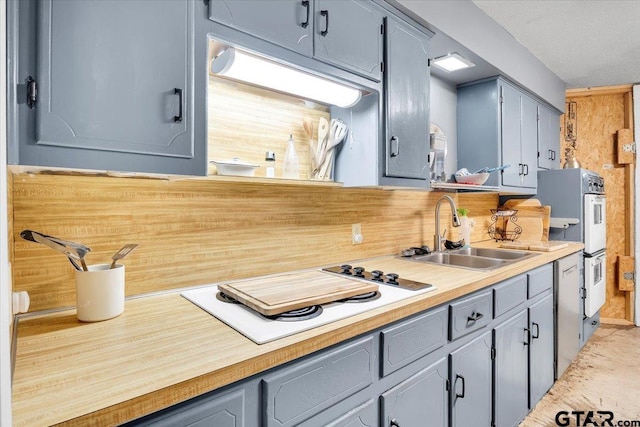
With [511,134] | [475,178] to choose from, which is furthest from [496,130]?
[475,178]

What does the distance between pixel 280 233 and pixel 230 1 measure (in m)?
0.96

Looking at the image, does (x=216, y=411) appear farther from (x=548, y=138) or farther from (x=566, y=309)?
(x=548, y=138)

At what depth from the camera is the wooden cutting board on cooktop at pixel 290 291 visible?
1.10 metres

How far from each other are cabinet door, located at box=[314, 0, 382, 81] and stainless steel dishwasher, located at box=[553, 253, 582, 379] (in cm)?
197

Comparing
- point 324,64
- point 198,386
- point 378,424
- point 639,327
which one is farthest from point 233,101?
point 639,327

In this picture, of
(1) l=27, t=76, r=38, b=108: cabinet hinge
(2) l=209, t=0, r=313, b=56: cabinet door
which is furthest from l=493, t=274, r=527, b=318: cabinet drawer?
(1) l=27, t=76, r=38, b=108: cabinet hinge

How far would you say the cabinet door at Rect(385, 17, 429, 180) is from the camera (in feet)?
5.73

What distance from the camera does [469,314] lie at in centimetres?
158

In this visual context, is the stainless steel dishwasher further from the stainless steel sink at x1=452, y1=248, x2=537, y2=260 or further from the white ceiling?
the white ceiling

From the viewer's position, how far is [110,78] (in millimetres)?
936

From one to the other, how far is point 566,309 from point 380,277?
1.93 m

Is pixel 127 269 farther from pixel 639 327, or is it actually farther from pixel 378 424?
pixel 639 327

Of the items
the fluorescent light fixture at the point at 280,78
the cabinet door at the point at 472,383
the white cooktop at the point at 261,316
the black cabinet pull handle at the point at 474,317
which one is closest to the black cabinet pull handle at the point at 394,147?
the fluorescent light fixture at the point at 280,78

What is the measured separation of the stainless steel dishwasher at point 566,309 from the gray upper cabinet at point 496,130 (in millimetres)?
707
